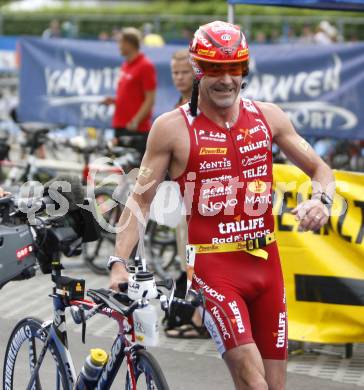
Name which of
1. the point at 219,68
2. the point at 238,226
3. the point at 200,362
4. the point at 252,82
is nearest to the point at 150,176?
the point at 238,226

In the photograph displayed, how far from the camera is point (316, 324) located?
7.44 m

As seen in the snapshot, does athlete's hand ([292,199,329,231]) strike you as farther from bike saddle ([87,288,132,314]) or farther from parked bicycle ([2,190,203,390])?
bike saddle ([87,288,132,314])

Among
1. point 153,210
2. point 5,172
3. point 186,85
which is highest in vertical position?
point 186,85

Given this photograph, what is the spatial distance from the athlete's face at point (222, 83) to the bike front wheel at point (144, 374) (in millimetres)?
1143

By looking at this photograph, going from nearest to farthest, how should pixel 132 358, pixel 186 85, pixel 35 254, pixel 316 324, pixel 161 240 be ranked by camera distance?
pixel 132 358
pixel 35 254
pixel 316 324
pixel 186 85
pixel 161 240

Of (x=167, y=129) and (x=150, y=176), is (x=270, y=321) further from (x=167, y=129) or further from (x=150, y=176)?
(x=167, y=129)

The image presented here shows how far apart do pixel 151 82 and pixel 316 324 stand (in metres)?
4.96

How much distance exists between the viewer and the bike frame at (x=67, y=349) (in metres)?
4.52

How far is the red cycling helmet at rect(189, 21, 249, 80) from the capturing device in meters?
4.75

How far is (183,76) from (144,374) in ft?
14.5

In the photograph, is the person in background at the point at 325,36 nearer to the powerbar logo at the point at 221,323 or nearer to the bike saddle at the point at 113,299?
the powerbar logo at the point at 221,323

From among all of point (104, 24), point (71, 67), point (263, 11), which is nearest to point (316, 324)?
point (71, 67)

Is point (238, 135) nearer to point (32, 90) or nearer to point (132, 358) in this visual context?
point (132, 358)

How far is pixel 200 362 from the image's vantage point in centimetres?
749
